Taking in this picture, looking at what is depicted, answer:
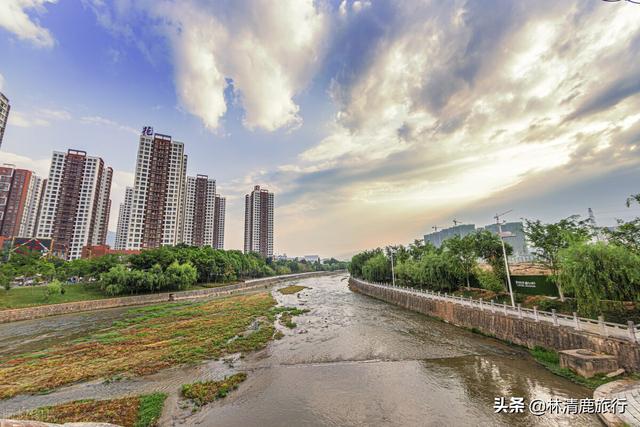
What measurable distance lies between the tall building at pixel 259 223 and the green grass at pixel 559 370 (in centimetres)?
15845

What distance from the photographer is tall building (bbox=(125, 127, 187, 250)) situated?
91.1m

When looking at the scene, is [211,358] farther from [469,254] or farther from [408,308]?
[469,254]

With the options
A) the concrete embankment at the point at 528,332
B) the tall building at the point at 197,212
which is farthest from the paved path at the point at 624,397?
the tall building at the point at 197,212

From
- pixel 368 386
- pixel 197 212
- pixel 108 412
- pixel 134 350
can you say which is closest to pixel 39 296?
pixel 134 350

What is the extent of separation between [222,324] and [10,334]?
22.2m

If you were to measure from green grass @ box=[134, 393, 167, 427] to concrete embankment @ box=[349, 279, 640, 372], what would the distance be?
20.8m

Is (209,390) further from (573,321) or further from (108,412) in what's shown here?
(573,321)

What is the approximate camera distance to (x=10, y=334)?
2634cm

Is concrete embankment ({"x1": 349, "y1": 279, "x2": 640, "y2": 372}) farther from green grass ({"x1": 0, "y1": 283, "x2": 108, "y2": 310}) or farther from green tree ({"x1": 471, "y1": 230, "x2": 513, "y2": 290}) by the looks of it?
green grass ({"x1": 0, "y1": 283, "x2": 108, "y2": 310})

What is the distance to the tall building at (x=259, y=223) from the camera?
16616cm

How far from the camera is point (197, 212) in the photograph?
12706 centimetres

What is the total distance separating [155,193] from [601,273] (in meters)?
113

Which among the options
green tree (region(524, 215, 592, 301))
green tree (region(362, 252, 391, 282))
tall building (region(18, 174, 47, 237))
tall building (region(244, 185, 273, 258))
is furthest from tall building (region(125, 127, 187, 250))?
green tree (region(524, 215, 592, 301))

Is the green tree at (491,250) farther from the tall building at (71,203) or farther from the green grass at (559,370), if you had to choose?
the tall building at (71,203)
